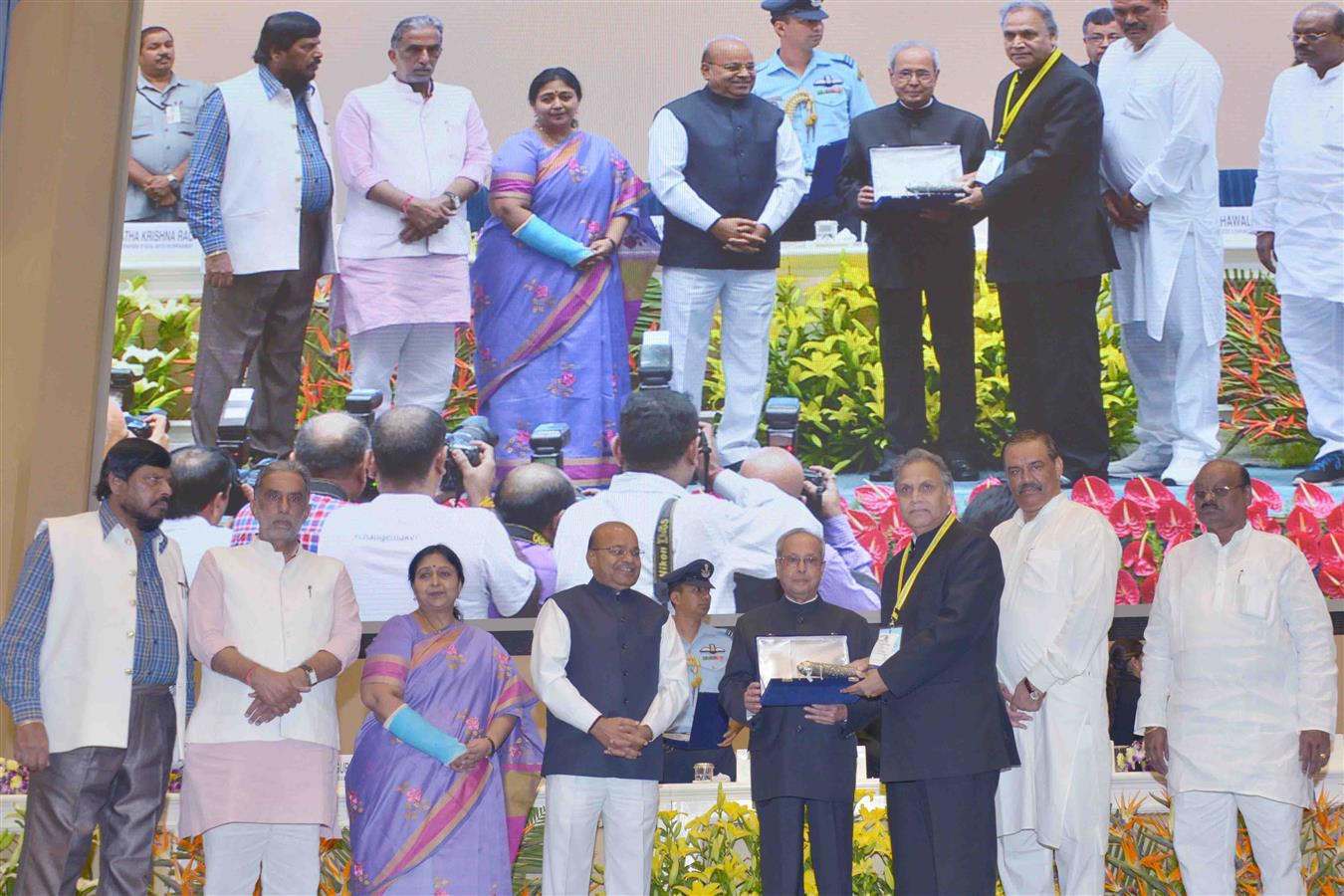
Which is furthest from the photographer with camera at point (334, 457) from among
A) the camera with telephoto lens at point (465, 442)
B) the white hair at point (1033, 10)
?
the white hair at point (1033, 10)

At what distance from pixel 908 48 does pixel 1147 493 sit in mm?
1786

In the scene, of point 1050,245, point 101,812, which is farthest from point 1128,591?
point 101,812

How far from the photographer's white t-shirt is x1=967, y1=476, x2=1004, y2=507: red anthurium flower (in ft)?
5.04

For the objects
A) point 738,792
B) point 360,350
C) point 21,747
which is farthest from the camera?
point 360,350

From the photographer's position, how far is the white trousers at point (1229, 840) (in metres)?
3.80

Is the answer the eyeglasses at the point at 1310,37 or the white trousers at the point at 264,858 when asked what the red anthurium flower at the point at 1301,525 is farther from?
the white trousers at the point at 264,858

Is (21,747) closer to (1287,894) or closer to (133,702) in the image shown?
(133,702)

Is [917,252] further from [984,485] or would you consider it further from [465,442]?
[465,442]

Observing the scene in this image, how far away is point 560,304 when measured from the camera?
17.5 feet

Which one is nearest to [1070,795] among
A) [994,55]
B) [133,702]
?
[133,702]

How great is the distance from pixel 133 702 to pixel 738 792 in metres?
1.70

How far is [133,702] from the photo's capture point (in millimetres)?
3746

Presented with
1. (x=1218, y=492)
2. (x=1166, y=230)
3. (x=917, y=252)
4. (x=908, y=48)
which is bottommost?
(x=1218, y=492)

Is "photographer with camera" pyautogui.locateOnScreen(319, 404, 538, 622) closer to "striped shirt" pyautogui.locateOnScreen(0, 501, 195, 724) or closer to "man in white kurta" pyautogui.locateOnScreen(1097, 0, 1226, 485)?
"striped shirt" pyautogui.locateOnScreen(0, 501, 195, 724)
